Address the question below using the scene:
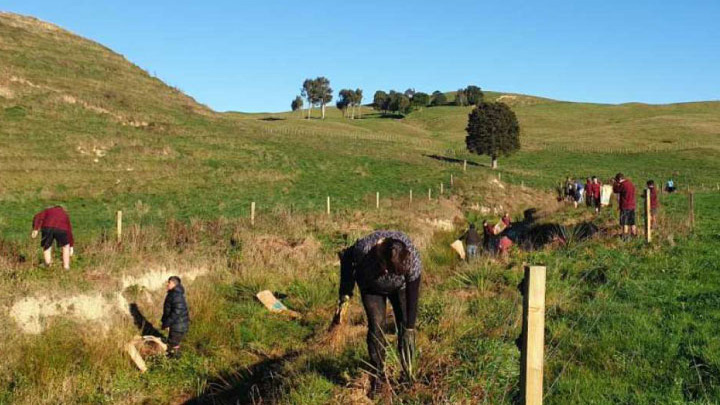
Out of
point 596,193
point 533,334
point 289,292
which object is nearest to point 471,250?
point 289,292

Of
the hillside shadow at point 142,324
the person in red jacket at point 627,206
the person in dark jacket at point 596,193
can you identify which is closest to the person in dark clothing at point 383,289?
the hillside shadow at point 142,324

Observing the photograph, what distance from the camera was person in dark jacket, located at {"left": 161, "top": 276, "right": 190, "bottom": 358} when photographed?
8.74 metres

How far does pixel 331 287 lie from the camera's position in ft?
38.6

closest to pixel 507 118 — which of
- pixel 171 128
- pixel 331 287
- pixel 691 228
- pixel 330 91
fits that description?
pixel 171 128

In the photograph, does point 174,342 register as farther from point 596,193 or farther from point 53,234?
point 596,193

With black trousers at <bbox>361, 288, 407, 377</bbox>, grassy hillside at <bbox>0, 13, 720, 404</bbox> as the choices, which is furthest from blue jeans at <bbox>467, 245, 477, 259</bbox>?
black trousers at <bbox>361, 288, 407, 377</bbox>

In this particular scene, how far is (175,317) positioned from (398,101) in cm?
11859

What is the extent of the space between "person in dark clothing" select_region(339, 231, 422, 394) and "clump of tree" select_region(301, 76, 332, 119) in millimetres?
129697

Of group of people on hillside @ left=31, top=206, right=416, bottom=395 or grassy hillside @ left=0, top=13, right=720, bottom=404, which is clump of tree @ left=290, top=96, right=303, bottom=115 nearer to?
grassy hillside @ left=0, top=13, right=720, bottom=404

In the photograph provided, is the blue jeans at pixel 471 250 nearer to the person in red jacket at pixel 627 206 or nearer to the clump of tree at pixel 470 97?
the person in red jacket at pixel 627 206

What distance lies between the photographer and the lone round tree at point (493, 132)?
61.0 meters

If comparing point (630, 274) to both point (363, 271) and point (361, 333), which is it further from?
point (363, 271)

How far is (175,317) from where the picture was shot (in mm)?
8859

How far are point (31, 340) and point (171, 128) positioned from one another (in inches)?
1513
